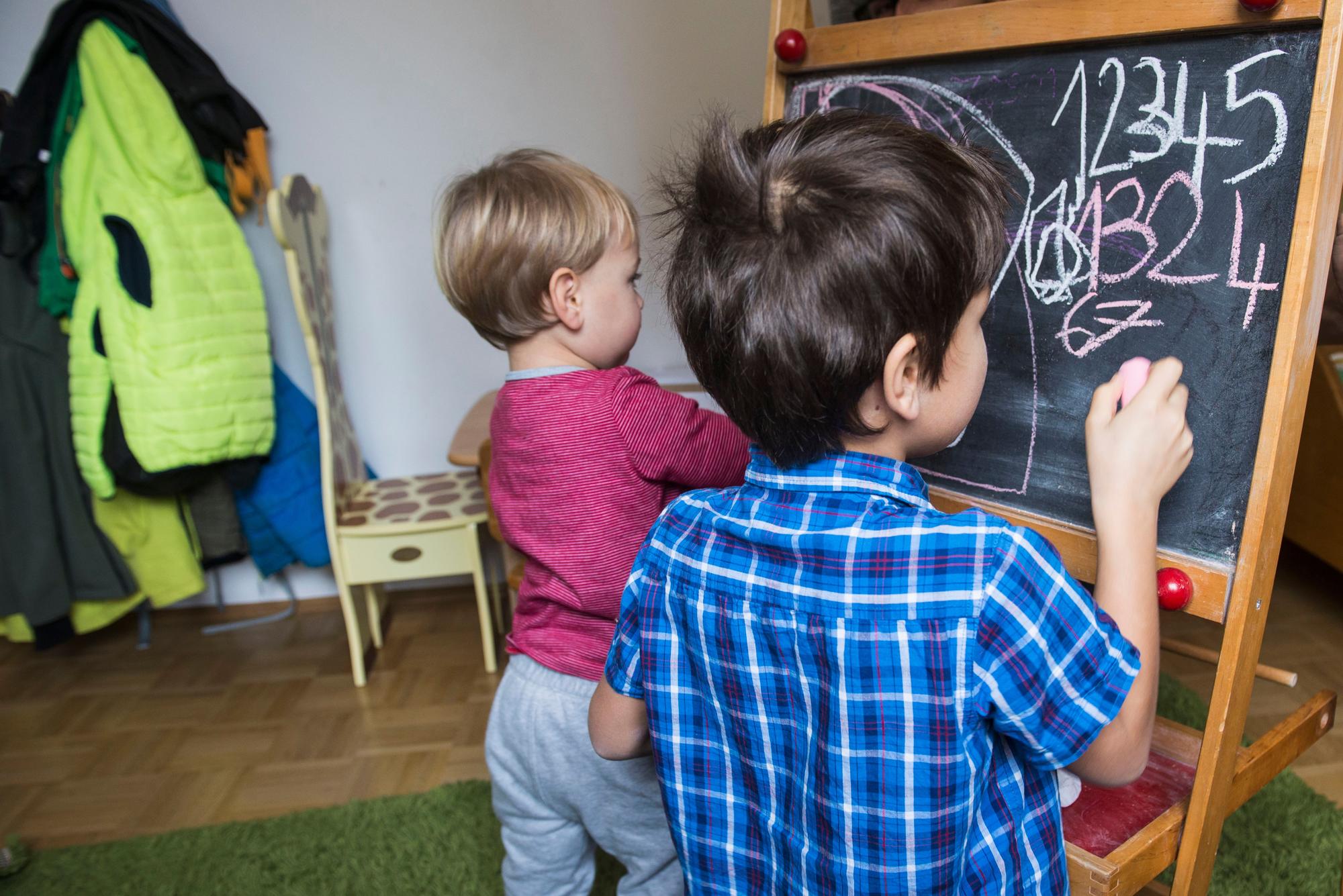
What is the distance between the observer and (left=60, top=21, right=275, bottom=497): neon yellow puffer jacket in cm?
227

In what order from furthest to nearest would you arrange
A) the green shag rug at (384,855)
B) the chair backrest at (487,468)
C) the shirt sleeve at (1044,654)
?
the chair backrest at (487,468)
the green shag rug at (384,855)
the shirt sleeve at (1044,654)

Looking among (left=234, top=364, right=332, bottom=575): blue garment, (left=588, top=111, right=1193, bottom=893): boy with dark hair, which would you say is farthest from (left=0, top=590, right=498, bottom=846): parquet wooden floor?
(left=588, top=111, right=1193, bottom=893): boy with dark hair

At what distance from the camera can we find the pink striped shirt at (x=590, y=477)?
44.0 inches

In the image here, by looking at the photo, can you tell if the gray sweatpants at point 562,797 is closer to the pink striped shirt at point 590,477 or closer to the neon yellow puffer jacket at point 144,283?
the pink striped shirt at point 590,477

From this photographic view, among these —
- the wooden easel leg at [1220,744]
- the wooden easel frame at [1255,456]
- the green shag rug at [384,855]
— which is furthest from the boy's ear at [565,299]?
the green shag rug at [384,855]

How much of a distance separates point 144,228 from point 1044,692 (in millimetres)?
2229

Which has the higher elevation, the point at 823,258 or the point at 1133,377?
the point at 823,258

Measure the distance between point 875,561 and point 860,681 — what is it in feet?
0.29

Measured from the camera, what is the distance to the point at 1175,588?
3.22 feet

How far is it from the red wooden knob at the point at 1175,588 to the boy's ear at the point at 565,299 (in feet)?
2.22

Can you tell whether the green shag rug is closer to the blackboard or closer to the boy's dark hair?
the blackboard

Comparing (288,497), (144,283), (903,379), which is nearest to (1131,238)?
(903,379)

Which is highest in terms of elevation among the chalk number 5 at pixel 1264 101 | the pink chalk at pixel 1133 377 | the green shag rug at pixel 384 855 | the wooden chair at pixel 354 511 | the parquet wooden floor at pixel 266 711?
the chalk number 5 at pixel 1264 101

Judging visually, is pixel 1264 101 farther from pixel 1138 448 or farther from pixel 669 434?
pixel 669 434
